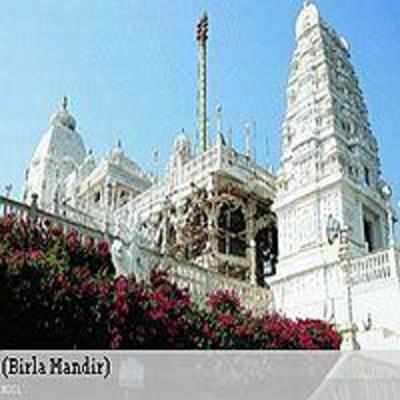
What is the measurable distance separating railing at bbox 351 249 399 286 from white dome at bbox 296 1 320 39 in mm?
12777

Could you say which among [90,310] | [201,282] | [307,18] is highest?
[307,18]

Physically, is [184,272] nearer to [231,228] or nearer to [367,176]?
[367,176]

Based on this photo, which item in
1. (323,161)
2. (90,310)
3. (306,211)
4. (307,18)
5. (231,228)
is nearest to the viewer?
(90,310)

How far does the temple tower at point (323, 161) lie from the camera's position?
73.3 feet

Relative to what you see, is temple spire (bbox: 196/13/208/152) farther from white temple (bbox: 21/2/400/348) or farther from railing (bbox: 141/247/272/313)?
railing (bbox: 141/247/272/313)

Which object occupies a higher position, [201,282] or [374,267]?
[374,267]

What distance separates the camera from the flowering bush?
10.3m

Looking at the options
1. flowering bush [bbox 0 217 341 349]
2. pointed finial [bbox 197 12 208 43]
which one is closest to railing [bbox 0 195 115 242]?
flowering bush [bbox 0 217 341 349]

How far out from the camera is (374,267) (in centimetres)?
1881

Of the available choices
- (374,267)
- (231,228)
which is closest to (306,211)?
(374,267)

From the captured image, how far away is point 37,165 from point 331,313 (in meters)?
35.6

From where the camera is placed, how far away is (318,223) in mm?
22516

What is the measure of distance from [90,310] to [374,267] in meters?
10.7

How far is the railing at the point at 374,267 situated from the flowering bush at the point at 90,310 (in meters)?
4.78
